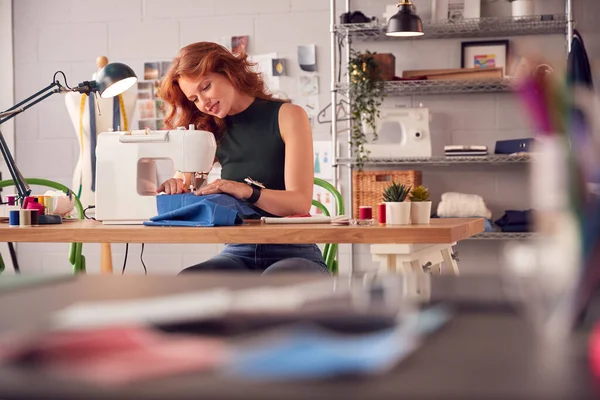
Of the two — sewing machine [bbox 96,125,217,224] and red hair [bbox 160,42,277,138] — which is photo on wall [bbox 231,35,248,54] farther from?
sewing machine [bbox 96,125,217,224]

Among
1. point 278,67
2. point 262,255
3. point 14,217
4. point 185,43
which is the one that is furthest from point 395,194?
point 185,43

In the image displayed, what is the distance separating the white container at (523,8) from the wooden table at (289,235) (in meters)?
2.08

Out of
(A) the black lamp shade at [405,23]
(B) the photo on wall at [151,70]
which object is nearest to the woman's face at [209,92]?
(A) the black lamp shade at [405,23]

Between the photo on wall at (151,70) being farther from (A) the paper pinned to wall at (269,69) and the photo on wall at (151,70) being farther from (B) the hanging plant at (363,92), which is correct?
(B) the hanging plant at (363,92)

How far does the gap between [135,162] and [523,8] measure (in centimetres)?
244

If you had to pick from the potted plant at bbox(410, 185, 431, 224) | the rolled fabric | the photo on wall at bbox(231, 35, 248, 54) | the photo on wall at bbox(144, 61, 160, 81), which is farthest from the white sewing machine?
the potted plant at bbox(410, 185, 431, 224)

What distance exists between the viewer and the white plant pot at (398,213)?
2.09m

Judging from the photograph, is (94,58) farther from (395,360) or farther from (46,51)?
(395,360)

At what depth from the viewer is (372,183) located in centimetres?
400

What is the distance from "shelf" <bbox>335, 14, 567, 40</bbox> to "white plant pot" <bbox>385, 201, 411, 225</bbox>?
208 centimetres

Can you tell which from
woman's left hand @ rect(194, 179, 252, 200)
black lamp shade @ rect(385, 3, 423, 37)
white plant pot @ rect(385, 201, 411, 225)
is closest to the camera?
white plant pot @ rect(385, 201, 411, 225)

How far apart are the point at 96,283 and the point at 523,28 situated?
11.8ft

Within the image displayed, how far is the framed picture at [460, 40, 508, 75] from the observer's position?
4199 millimetres

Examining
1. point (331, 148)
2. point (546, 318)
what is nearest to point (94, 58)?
point (331, 148)
